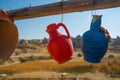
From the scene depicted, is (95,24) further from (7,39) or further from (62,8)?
(7,39)

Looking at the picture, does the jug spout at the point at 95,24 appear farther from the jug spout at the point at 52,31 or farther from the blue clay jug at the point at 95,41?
the jug spout at the point at 52,31

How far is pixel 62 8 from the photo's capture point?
2.18 meters

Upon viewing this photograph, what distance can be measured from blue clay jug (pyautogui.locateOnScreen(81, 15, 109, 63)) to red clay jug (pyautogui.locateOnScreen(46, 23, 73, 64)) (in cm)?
11

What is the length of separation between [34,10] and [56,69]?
87.4 ft

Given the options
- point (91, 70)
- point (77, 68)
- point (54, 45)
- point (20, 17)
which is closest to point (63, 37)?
point (54, 45)

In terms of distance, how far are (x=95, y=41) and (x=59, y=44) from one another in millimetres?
241

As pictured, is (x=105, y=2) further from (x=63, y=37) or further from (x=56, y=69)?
(x=56, y=69)

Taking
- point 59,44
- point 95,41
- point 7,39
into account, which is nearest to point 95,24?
point 95,41

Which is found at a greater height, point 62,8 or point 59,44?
point 62,8

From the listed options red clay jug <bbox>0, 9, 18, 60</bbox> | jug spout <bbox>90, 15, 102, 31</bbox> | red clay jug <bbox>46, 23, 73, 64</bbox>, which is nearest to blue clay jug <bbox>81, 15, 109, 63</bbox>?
jug spout <bbox>90, 15, 102, 31</bbox>

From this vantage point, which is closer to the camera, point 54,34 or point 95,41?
point 95,41

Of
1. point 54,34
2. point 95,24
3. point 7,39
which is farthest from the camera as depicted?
point 7,39

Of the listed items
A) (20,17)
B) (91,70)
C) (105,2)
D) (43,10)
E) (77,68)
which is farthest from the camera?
(77,68)

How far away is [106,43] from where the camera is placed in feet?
6.54
